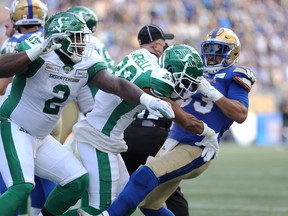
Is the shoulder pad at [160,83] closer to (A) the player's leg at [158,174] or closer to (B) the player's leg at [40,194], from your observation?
(A) the player's leg at [158,174]

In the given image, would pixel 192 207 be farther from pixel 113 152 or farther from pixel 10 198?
pixel 10 198

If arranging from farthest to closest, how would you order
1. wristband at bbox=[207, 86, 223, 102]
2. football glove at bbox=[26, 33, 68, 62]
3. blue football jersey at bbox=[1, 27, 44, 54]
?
blue football jersey at bbox=[1, 27, 44, 54] → wristband at bbox=[207, 86, 223, 102] → football glove at bbox=[26, 33, 68, 62]

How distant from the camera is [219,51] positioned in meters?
5.65

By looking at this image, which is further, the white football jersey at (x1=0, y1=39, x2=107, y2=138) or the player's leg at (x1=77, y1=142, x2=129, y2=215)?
the player's leg at (x1=77, y1=142, x2=129, y2=215)

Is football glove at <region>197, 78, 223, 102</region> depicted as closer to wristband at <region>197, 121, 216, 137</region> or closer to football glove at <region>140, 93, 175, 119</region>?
wristband at <region>197, 121, 216, 137</region>

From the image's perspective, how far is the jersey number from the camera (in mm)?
5023

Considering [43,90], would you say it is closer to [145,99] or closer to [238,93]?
[145,99]

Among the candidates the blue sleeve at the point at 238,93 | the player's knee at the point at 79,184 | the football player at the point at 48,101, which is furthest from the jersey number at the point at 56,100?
the blue sleeve at the point at 238,93

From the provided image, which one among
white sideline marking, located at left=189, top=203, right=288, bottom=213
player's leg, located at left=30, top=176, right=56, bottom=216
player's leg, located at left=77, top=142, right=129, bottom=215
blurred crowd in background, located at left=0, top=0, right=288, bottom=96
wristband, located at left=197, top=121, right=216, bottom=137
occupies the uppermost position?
wristband, located at left=197, top=121, right=216, bottom=137

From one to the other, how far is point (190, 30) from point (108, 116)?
49.3 ft

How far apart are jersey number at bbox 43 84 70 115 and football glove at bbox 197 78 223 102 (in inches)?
34.9

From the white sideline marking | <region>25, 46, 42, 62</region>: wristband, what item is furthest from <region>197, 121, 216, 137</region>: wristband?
the white sideline marking

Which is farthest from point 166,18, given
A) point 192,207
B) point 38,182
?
point 38,182

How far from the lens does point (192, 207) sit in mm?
7539
